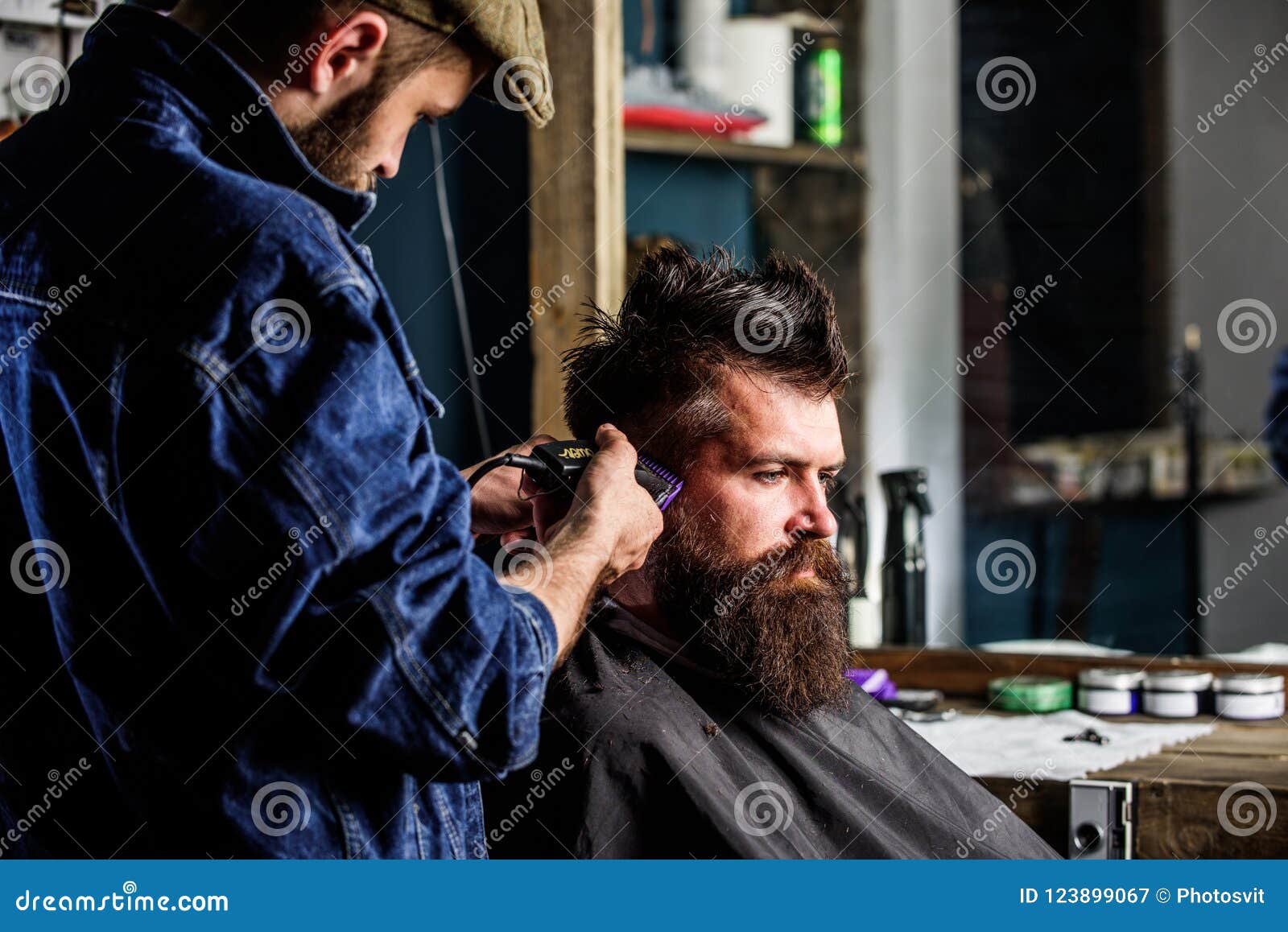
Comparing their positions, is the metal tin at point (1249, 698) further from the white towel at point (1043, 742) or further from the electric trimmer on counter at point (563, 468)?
the electric trimmer on counter at point (563, 468)

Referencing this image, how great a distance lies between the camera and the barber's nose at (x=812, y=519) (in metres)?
1.86

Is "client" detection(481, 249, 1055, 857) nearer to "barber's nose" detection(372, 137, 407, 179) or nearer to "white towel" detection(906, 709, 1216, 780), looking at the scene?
"white towel" detection(906, 709, 1216, 780)

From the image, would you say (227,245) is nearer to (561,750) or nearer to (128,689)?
(128,689)

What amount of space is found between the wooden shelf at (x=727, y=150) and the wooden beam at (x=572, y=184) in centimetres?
38

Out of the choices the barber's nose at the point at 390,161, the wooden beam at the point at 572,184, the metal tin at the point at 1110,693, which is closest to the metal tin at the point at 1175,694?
the metal tin at the point at 1110,693

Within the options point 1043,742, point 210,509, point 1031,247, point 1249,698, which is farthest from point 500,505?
point 1031,247

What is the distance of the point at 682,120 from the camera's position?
11.5 feet

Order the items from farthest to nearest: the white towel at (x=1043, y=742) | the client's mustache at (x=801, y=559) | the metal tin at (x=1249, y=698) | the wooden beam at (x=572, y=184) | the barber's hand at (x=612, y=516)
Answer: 1. the wooden beam at (x=572, y=184)
2. the metal tin at (x=1249, y=698)
3. the white towel at (x=1043, y=742)
4. the client's mustache at (x=801, y=559)
5. the barber's hand at (x=612, y=516)

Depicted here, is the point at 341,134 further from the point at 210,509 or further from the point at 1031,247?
the point at 1031,247

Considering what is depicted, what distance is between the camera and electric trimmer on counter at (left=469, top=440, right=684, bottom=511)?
1561mm

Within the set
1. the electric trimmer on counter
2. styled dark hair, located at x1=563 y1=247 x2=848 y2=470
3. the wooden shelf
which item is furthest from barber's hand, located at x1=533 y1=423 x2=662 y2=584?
the wooden shelf

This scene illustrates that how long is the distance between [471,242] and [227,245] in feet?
6.50

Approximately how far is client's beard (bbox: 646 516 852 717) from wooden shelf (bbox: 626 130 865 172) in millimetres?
1755
